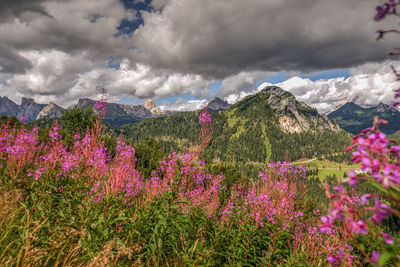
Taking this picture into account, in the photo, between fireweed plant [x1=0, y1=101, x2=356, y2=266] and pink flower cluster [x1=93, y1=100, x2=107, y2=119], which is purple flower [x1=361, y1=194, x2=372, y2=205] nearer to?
fireweed plant [x1=0, y1=101, x2=356, y2=266]

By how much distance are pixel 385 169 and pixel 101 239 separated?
5.26m

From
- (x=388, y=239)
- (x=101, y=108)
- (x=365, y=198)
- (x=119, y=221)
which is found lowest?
(x=119, y=221)

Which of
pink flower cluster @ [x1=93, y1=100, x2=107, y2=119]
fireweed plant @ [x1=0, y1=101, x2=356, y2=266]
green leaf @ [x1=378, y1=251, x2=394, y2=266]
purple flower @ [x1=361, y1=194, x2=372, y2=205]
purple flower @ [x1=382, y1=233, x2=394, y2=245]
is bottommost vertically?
fireweed plant @ [x1=0, y1=101, x2=356, y2=266]

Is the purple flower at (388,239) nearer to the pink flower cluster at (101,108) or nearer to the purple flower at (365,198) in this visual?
the purple flower at (365,198)

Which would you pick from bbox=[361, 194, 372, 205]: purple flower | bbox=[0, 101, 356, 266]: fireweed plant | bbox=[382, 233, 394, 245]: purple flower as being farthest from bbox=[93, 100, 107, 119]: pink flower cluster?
bbox=[382, 233, 394, 245]: purple flower

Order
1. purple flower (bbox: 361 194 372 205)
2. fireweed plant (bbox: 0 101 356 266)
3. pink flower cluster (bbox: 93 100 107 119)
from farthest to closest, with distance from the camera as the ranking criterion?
pink flower cluster (bbox: 93 100 107 119) → fireweed plant (bbox: 0 101 356 266) → purple flower (bbox: 361 194 372 205)

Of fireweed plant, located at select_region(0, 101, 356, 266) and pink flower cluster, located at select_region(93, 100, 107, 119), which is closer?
fireweed plant, located at select_region(0, 101, 356, 266)

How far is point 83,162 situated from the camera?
611 cm

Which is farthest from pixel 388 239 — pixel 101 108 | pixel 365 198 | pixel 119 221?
pixel 101 108

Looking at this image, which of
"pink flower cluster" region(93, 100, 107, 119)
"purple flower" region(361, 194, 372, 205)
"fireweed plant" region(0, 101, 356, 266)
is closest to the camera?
"purple flower" region(361, 194, 372, 205)

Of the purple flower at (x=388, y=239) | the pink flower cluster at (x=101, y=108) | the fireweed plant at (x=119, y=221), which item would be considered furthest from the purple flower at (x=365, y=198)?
the pink flower cluster at (x=101, y=108)

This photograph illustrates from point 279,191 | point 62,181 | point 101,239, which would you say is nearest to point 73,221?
point 101,239

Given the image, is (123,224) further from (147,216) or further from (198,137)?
(198,137)

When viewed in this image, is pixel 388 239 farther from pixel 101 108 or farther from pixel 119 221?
pixel 101 108
